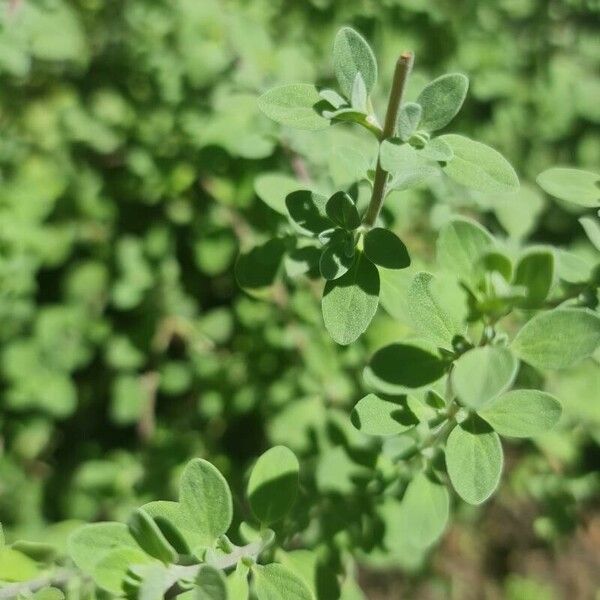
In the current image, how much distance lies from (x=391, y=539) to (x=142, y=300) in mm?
1244

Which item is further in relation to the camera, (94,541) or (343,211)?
(343,211)

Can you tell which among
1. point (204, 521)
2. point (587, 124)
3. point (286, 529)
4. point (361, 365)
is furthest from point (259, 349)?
point (587, 124)

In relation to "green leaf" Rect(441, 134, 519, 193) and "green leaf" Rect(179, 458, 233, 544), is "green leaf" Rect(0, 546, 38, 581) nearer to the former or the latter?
"green leaf" Rect(179, 458, 233, 544)

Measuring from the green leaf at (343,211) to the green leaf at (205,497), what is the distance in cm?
46

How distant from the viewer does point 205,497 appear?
1159 mm

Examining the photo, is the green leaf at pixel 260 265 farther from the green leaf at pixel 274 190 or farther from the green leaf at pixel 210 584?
the green leaf at pixel 210 584

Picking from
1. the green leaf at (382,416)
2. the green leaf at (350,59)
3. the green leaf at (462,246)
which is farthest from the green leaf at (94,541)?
the green leaf at (350,59)

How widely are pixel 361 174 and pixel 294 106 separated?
0.61ft

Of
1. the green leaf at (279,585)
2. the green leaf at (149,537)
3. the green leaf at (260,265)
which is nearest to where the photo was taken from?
the green leaf at (149,537)

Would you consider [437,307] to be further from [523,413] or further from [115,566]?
[115,566]

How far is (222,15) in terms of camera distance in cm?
254

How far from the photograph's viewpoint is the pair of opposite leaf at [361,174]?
115cm

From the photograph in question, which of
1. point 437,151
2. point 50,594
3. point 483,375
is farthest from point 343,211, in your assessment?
point 50,594

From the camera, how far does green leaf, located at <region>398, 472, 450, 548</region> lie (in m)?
1.34
